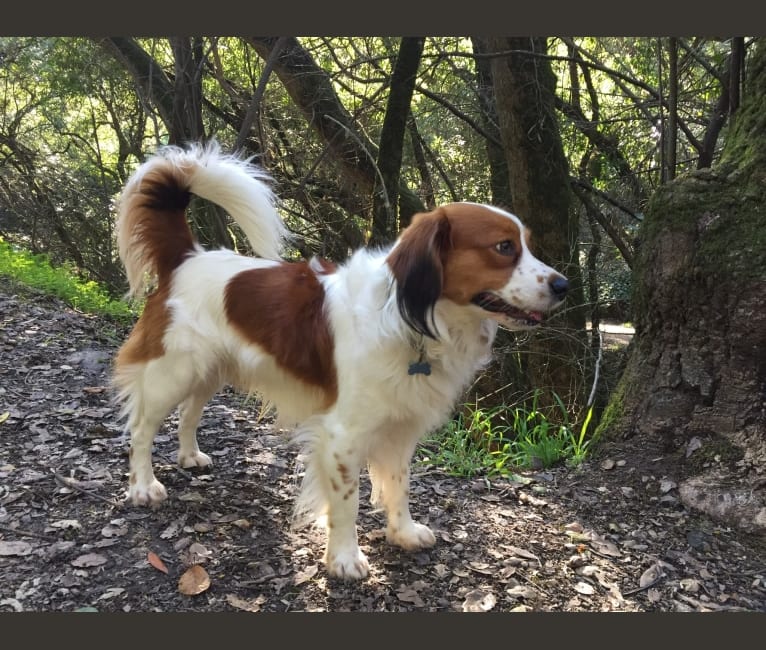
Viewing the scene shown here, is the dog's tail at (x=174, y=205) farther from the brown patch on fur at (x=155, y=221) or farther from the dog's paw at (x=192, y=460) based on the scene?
the dog's paw at (x=192, y=460)

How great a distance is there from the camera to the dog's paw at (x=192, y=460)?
12.2 ft

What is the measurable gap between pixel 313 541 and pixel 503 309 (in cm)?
143

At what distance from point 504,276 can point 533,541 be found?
1.31 metres

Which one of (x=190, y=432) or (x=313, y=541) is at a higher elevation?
(x=190, y=432)

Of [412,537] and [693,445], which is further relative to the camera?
[693,445]

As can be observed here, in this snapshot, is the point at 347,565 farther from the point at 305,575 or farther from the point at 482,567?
the point at 482,567

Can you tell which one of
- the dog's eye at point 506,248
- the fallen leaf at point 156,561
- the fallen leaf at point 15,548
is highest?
the dog's eye at point 506,248

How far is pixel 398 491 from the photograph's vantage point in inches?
119

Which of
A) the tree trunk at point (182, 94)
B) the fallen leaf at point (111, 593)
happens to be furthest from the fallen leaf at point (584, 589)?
the tree trunk at point (182, 94)

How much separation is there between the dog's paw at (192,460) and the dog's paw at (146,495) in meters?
0.44

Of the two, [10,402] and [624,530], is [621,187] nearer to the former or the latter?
[624,530]

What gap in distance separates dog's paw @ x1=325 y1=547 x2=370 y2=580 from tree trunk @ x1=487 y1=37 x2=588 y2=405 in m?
3.57

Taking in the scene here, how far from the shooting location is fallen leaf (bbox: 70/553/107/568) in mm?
2684

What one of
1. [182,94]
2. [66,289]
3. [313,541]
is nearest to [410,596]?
[313,541]
